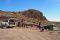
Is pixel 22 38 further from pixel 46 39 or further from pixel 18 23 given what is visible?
pixel 18 23

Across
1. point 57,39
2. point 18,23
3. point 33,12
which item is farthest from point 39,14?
point 57,39


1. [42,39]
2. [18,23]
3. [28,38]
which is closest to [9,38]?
[28,38]

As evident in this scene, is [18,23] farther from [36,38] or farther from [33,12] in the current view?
[33,12]

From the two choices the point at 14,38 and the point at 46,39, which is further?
the point at 46,39

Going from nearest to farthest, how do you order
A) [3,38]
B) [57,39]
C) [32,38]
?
[3,38], [32,38], [57,39]

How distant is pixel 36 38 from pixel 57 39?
1.75 meters

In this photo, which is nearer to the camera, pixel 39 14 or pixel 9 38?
pixel 9 38

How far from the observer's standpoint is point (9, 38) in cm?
1056

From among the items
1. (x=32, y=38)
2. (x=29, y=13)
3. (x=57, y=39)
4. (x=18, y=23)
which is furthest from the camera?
(x=29, y=13)

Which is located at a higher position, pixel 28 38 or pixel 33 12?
pixel 33 12

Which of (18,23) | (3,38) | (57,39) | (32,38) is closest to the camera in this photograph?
(3,38)

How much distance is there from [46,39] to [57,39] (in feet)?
3.39

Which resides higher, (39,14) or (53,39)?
(39,14)

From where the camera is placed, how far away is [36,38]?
11.5 m
